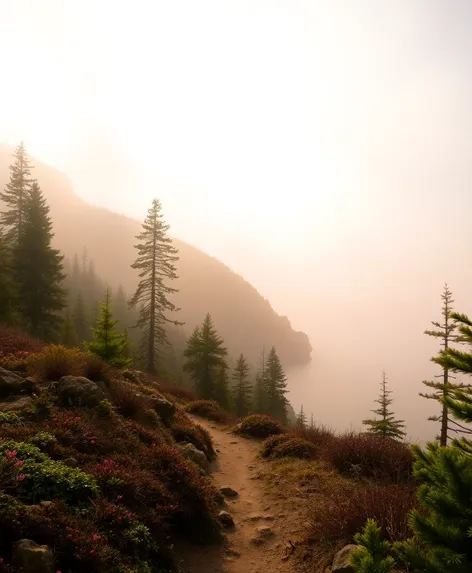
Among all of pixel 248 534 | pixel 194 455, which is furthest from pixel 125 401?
pixel 248 534

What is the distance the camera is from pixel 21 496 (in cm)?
433

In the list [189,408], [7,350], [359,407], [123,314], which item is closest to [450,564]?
[7,350]

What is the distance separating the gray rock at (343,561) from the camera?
4738 mm

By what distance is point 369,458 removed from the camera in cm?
952

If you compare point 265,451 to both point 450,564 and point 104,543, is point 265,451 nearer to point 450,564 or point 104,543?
point 104,543

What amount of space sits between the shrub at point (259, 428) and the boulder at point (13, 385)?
1080 centimetres

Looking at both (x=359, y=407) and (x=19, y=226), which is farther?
(x=359, y=407)

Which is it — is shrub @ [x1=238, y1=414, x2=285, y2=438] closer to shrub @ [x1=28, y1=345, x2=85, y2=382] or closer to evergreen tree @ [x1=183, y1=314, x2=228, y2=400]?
shrub @ [x1=28, y1=345, x2=85, y2=382]

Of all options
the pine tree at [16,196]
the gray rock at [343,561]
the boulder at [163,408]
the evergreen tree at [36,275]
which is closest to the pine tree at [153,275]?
the evergreen tree at [36,275]

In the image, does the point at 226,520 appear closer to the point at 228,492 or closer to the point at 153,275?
the point at 228,492

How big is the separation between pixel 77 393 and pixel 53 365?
179 centimetres

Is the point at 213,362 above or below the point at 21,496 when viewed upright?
below

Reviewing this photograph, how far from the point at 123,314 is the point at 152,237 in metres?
98.5

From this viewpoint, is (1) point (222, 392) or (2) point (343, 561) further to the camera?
(1) point (222, 392)
